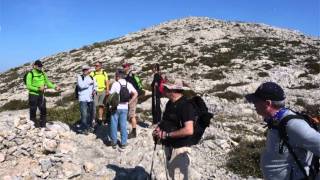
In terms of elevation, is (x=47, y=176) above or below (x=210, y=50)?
below

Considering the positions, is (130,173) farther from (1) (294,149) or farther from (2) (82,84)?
(1) (294,149)

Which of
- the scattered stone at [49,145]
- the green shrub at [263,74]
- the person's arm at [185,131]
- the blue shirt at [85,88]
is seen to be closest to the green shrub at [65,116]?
the blue shirt at [85,88]

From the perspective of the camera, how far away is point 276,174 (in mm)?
4898

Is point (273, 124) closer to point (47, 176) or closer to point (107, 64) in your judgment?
point (47, 176)

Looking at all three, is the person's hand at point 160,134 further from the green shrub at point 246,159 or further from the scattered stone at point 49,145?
the scattered stone at point 49,145

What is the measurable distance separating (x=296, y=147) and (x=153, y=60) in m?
36.2

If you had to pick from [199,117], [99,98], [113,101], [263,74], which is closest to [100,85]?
[99,98]

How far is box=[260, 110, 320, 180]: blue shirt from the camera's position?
4355 millimetres

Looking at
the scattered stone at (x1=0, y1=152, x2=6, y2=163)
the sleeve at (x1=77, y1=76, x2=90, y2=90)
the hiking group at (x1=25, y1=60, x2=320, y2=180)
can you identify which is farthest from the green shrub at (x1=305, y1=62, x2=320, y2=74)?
the scattered stone at (x1=0, y1=152, x2=6, y2=163)

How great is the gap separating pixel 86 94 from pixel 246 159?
530 centimetres

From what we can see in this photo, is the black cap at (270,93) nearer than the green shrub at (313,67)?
Yes

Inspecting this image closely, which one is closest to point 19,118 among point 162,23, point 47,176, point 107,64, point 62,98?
point 47,176

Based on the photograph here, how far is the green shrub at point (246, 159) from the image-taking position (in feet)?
38.4

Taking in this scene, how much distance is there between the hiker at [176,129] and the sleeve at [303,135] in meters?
2.62
